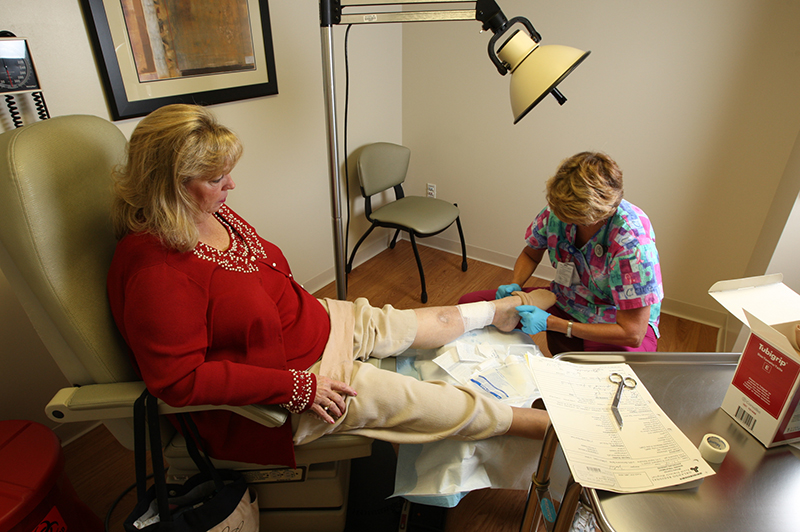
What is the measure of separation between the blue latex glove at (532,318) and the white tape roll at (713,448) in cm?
66

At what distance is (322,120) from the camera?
2.25 m

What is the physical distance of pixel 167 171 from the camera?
0.91m

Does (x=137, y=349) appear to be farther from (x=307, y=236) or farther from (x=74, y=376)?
(x=307, y=236)

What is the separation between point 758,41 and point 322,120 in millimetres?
1911

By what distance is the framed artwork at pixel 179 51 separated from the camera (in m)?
1.38

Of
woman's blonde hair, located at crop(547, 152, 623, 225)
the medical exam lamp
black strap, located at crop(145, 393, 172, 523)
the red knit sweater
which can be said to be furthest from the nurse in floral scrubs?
black strap, located at crop(145, 393, 172, 523)

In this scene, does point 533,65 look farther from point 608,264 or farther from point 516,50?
point 608,264

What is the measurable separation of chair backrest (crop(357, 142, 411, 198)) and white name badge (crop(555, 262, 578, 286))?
1294 millimetres

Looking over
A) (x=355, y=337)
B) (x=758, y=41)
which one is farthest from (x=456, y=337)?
(x=758, y=41)

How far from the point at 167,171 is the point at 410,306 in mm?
1603

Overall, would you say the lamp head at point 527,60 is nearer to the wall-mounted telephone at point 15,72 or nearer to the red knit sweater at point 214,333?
the red knit sweater at point 214,333

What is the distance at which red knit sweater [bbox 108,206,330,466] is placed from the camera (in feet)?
2.82

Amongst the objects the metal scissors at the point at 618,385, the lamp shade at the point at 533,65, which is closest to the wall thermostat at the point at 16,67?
the lamp shade at the point at 533,65

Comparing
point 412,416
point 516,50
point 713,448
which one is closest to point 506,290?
point 412,416
